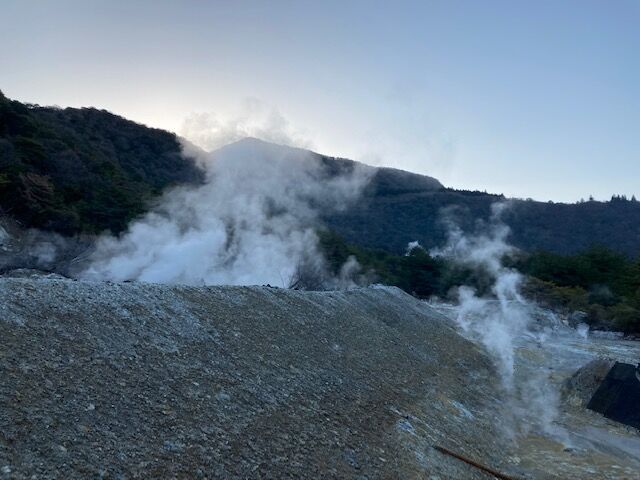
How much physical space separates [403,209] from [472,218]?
9227mm

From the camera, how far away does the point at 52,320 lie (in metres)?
5.70

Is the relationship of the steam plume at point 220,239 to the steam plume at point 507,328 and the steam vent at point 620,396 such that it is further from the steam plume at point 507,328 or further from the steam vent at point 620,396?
the steam vent at point 620,396

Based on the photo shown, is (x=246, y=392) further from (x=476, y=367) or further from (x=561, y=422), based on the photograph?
(x=476, y=367)

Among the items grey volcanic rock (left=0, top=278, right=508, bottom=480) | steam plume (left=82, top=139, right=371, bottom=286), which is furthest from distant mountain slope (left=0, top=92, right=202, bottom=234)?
grey volcanic rock (left=0, top=278, right=508, bottom=480)

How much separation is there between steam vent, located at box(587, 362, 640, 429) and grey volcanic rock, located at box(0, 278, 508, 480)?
94.2 inches

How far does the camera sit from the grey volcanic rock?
4223 millimetres

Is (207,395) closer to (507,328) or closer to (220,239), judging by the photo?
(220,239)

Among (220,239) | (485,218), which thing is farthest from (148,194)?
(485,218)

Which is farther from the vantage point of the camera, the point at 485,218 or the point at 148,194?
the point at 485,218

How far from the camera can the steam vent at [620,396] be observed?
10289 mm

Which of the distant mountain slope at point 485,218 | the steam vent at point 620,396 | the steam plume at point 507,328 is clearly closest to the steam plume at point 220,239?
the steam plume at point 507,328

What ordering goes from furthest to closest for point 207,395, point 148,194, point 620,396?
point 148,194 < point 620,396 < point 207,395

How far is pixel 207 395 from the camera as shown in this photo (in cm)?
564

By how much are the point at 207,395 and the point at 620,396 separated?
930 cm
